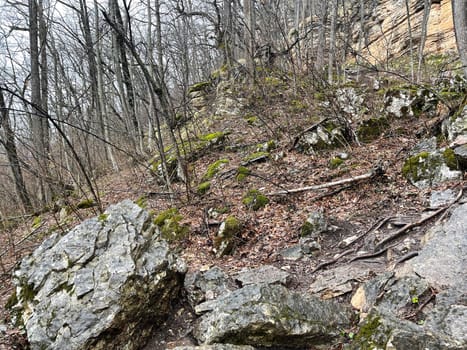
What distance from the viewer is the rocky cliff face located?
15773 mm

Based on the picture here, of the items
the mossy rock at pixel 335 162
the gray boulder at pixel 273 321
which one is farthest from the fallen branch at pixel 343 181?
the gray boulder at pixel 273 321

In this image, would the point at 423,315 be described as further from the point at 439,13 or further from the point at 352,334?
the point at 439,13

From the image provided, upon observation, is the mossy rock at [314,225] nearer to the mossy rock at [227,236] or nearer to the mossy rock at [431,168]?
the mossy rock at [227,236]

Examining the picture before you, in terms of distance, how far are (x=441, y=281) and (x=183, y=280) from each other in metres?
2.75

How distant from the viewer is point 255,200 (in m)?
5.64

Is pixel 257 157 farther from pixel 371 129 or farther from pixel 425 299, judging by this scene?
pixel 425 299

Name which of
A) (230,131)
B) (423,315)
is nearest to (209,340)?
(423,315)

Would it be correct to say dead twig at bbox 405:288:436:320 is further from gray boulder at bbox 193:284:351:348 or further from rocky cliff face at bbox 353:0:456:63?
rocky cliff face at bbox 353:0:456:63

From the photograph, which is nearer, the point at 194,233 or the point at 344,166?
the point at 194,233

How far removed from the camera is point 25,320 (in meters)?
3.26

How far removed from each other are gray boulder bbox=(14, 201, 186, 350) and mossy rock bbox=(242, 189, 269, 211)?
2.06 m

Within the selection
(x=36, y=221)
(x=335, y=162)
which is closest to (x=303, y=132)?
(x=335, y=162)

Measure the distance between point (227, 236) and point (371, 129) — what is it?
14.6 feet

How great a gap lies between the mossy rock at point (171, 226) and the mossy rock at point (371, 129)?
14.7 ft
